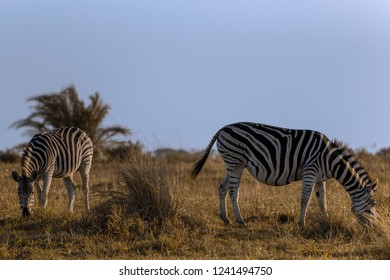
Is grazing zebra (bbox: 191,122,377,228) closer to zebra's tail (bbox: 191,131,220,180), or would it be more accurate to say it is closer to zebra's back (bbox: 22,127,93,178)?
zebra's tail (bbox: 191,131,220,180)

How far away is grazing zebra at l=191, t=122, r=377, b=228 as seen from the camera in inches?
442

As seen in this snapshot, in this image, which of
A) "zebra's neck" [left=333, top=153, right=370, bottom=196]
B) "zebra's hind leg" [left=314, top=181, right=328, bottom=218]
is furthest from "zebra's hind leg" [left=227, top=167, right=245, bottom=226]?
"zebra's neck" [left=333, top=153, right=370, bottom=196]

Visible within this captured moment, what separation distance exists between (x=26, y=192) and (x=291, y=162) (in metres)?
4.65

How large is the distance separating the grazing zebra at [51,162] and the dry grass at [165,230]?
34 cm

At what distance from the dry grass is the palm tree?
1305 centimetres

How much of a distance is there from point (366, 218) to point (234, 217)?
93.7 inches

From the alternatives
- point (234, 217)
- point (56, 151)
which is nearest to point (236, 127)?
point (234, 217)

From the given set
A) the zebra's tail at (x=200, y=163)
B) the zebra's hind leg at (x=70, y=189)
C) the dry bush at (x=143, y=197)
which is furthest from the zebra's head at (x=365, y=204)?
the zebra's hind leg at (x=70, y=189)

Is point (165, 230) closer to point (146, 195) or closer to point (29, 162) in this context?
point (146, 195)

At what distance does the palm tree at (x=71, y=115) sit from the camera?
2552cm

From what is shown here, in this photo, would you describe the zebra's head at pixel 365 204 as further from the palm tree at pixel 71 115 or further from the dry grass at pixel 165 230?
the palm tree at pixel 71 115

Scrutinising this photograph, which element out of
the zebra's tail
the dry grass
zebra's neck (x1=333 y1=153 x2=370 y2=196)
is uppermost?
the zebra's tail

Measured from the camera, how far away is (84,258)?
29.1 ft
